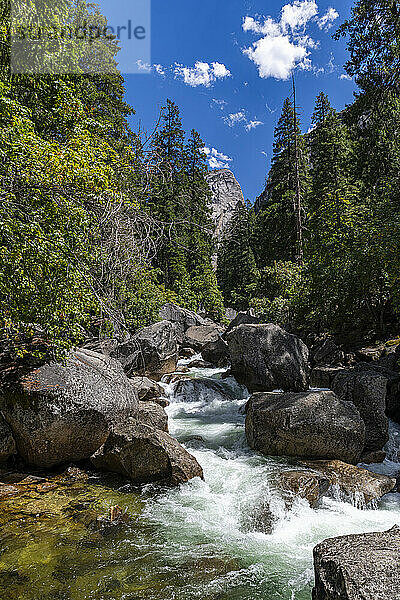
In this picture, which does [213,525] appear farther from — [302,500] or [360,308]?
[360,308]

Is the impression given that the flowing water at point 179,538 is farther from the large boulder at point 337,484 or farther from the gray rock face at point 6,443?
the gray rock face at point 6,443

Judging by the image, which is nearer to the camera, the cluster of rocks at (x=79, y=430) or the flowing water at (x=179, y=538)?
the flowing water at (x=179, y=538)

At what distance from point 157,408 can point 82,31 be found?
10.2 metres

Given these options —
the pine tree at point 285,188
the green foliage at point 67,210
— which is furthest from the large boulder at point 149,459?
the pine tree at point 285,188

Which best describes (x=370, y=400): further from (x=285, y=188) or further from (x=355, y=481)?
(x=285, y=188)

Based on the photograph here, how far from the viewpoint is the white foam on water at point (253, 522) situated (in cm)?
479

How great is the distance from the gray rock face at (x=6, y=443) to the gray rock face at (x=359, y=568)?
661 centimetres

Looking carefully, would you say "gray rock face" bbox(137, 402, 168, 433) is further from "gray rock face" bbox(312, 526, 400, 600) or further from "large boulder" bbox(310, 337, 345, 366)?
"large boulder" bbox(310, 337, 345, 366)

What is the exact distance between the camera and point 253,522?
6.10 metres

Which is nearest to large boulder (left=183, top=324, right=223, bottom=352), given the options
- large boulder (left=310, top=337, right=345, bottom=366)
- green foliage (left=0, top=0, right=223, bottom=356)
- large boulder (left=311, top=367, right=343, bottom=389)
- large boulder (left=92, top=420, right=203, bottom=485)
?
large boulder (left=310, top=337, right=345, bottom=366)

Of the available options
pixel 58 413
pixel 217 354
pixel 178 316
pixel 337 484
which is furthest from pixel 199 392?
pixel 178 316

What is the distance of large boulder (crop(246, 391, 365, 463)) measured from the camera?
8.10m

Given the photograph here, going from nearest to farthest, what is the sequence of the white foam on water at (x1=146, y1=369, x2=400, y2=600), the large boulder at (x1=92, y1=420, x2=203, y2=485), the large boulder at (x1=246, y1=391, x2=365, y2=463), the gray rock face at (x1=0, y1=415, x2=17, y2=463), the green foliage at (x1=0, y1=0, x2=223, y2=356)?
the white foam on water at (x1=146, y1=369, x2=400, y2=600) → the green foliage at (x1=0, y1=0, x2=223, y2=356) → the large boulder at (x1=92, y1=420, x2=203, y2=485) → the gray rock face at (x1=0, y1=415, x2=17, y2=463) → the large boulder at (x1=246, y1=391, x2=365, y2=463)

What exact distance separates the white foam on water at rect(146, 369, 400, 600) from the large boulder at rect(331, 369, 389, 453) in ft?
1.54
